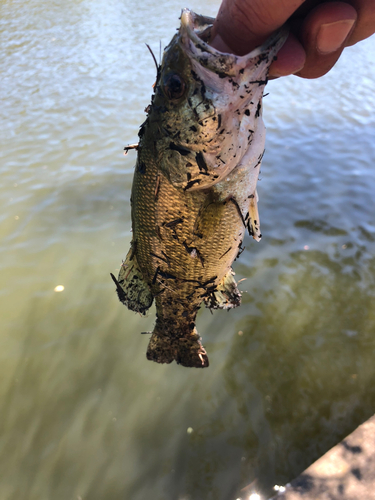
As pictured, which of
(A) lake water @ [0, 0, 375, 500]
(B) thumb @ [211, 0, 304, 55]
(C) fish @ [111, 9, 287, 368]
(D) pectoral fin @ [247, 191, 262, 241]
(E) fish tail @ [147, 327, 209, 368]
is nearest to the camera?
(B) thumb @ [211, 0, 304, 55]

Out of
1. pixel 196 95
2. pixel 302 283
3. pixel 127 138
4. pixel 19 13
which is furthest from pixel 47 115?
pixel 19 13

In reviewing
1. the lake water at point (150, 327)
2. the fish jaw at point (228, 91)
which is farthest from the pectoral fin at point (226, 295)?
the lake water at point (150, 327)

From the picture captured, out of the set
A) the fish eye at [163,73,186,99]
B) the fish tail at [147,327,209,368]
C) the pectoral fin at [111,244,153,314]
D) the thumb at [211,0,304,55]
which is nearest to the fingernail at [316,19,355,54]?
the thumb at [211,0,304,55]

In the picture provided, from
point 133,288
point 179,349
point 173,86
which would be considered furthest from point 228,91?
point 179,349

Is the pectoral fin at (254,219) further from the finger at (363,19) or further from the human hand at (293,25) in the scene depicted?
the finger at (363,19)

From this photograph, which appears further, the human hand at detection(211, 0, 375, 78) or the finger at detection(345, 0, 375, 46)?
the finger at detection(345, 0, 375, 46)

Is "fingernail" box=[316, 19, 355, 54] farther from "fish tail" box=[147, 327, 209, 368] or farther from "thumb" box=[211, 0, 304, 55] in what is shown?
"fish tail" box=[147, 327, 209, 368]

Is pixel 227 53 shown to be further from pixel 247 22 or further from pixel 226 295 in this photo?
pixel 226 295
